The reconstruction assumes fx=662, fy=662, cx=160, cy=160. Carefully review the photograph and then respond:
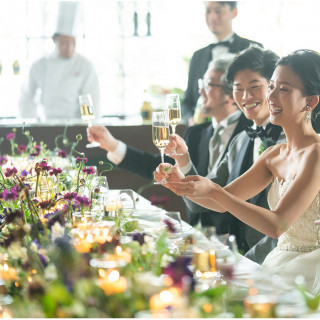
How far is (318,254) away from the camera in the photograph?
221 centimetres

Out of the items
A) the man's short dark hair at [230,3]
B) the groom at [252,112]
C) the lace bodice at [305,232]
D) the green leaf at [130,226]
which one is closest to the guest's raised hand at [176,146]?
the groom at [252,112]

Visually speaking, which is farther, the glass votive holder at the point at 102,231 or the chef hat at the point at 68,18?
the chef hat at the point at 68,18

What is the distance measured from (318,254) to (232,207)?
42 cm

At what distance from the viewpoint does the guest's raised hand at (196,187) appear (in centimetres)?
192

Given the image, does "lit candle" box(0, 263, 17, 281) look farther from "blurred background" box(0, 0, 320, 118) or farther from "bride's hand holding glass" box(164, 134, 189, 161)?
"blurred background" box(0, 0, 320, 118)

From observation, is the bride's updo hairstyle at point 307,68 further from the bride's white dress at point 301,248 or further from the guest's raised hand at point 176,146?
the guest's raised hand at point 176,146

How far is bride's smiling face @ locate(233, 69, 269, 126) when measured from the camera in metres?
2.84

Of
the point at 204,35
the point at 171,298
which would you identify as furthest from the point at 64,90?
the point at 171,298

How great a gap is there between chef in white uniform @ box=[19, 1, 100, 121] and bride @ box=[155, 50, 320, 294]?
3.82 metres

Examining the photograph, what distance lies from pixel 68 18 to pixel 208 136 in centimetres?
290

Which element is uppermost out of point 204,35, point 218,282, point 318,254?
point 204,35

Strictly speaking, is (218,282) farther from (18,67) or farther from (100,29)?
(100,29)

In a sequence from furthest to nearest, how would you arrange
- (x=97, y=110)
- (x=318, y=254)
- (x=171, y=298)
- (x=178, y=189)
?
(x=97, y=110), (x=318, y=254), (x=178, y=189), (x=171, y=298)

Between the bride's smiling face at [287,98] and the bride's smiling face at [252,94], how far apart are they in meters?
0.60
